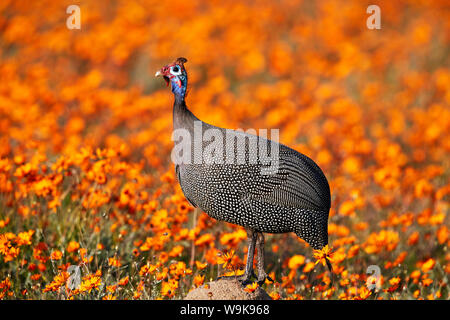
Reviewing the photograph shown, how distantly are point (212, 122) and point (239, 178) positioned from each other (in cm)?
418

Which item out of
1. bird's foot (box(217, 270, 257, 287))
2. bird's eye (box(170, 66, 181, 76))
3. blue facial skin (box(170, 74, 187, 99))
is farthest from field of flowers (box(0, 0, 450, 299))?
bird's eye (box(170, 66, 181, 76))

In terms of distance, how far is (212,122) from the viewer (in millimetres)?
8047

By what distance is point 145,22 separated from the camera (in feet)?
40.9

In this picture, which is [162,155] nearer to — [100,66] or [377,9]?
[100,66]

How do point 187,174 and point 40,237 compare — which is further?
point 40,237

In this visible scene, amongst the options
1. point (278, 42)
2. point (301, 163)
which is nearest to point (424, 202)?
point (301, 163)

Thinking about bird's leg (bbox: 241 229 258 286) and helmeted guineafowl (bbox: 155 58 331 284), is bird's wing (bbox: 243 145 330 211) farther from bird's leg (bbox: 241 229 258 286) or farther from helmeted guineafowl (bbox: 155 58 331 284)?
Answer: bird's leg (bbox: 241 229 258 286)

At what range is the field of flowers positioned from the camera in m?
4.84

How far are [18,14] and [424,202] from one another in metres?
8.24

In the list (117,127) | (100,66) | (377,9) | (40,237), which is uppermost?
(377,9)

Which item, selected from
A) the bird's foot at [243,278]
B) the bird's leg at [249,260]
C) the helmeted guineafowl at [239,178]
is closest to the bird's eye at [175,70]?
the helmeted guineafowl at [239,178]

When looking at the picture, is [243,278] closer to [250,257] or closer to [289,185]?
[250,257]

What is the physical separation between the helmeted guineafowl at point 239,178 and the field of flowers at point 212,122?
0.52 meters

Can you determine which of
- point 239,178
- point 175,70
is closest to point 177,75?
point 175,70
